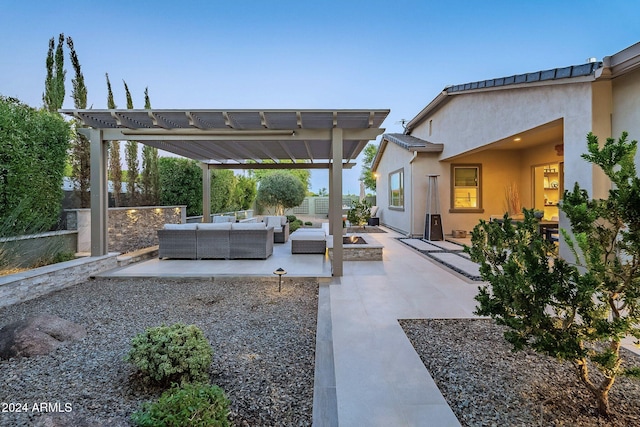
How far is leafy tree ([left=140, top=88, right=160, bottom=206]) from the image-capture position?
33.7ft

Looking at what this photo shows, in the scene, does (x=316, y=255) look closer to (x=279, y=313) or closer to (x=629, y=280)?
(x=279, y=313)

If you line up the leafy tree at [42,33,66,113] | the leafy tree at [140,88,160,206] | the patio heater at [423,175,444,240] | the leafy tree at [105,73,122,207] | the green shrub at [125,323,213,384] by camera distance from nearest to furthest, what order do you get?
the green shrub at [125,323,213,384]
the leafy tree at [42,33,66,113]
the leafy tree at [105,73,122,207]
the leafy tree at [140,88,160,206]
the patio heater at [423,175,444,240]

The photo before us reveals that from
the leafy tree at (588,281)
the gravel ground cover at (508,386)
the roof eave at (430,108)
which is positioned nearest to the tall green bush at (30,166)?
the gravel ground cover at (508,386)

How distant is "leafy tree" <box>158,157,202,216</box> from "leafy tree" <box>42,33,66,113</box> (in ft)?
11.7

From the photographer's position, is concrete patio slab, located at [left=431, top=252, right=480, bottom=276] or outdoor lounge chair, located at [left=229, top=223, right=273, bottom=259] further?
outdoor lounge chair, located at [left=229, top=223, right=273, bottom=259]

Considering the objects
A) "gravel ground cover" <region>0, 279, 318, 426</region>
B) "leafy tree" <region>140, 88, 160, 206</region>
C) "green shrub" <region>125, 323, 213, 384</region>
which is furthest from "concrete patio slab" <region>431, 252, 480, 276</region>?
"leafy tree" <region>140, 88, 160, 206</region>

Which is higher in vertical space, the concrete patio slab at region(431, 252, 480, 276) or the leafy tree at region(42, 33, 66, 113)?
the leafy tree at region(42, 33, 66, 113)

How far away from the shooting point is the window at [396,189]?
516 inches

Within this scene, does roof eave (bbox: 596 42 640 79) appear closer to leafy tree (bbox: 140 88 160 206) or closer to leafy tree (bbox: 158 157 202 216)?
leafy tree (bbox: 158 157 202 216)

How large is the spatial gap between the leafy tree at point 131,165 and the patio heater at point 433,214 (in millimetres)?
9884

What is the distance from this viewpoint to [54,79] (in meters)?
7.70

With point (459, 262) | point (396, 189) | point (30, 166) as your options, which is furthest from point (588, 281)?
point (396, 189)

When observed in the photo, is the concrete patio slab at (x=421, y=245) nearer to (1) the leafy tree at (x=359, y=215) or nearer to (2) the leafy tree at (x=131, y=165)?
(1) the leafy tree at (x=359, y=215)

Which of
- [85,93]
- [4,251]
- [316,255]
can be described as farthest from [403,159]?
[4,251]
